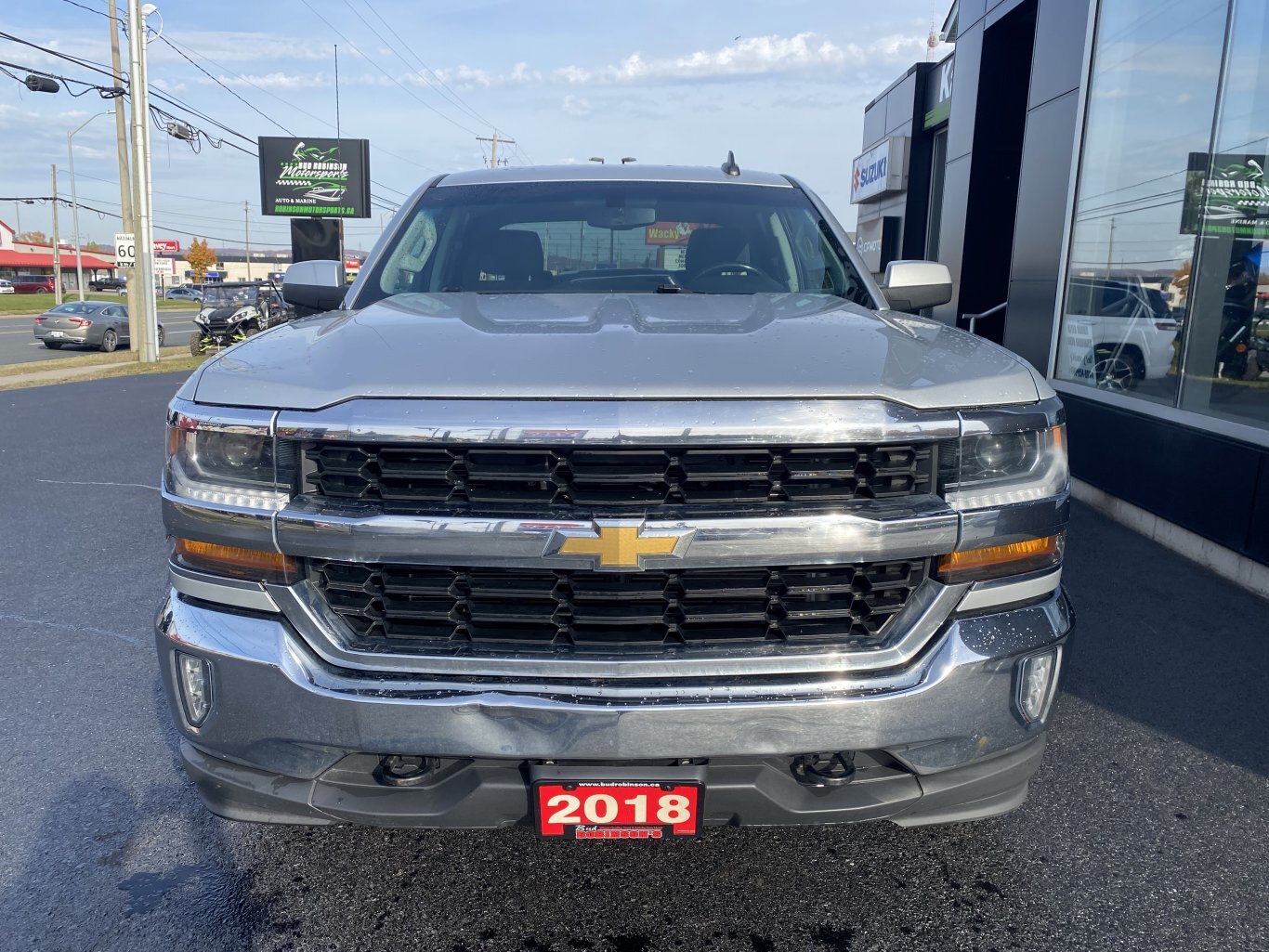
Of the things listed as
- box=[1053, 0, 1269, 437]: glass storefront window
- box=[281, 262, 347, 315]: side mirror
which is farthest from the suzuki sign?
box=[281, 262, 347, 315]: side mirror

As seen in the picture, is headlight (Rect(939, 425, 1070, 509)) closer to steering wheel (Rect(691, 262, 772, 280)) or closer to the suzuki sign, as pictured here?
steering wheel (Rect(691, 262, 772, 280))

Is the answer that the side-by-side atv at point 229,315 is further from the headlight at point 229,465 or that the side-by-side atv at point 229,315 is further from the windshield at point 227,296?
the headlight at point 229,465

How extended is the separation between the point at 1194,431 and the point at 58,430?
10234mm

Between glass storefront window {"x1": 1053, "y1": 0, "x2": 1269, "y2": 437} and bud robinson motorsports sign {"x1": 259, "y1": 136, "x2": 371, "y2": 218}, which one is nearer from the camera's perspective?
glass storefront window {"x1": 1053, "y1": 0, "x2": 1269, "y2": 437}

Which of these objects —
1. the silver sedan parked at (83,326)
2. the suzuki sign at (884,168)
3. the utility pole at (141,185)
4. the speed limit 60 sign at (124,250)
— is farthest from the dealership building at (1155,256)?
the silver sedan parked at (83,326)

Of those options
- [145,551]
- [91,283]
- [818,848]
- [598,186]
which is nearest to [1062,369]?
Result: [598,186]

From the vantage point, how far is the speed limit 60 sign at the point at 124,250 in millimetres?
22422

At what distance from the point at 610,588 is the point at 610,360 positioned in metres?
0.49

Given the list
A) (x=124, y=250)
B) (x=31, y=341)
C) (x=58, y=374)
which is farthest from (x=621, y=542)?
(x=31, y=341)

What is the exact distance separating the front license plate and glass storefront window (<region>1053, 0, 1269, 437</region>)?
480cm

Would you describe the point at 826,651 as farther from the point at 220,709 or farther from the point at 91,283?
the point at 91,283

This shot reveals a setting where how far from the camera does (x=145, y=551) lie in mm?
5453

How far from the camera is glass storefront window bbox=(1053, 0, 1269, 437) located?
580cm

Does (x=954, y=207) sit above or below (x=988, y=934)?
above
